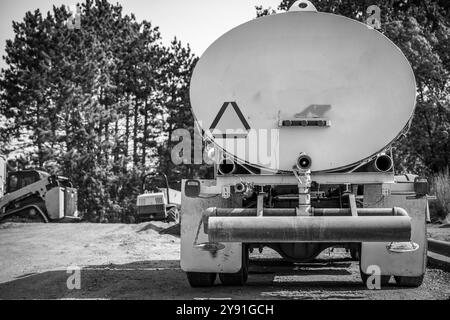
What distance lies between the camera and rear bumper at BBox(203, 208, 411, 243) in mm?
6188

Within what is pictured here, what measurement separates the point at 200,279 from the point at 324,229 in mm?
1955

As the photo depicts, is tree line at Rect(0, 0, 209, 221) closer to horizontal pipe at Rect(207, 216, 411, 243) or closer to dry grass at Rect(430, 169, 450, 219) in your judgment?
dry grass at Rect(430, 169, 450, 219)

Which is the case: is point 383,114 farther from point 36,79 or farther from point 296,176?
point 36,79

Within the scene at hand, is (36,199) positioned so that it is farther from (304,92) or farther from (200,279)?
(304,92)

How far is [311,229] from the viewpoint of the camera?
6.21m

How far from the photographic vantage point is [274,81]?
6.95m

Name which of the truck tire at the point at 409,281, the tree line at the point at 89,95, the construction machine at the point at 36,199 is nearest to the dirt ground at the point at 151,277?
the truck tire at the point at 409,281

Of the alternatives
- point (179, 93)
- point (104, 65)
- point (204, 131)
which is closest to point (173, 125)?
point (179, 93)

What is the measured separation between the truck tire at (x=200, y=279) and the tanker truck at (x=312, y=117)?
450 millimetres

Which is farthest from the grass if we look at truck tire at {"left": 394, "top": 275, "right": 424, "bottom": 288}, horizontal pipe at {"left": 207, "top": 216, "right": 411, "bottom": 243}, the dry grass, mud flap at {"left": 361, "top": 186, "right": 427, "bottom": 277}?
horizontal pipe at {"left": 207, "top": 216, "right": 411, "bottom": 243}

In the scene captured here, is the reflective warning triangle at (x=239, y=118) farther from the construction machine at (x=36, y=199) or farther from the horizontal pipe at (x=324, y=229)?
the construction machine at (x=36, y=199)

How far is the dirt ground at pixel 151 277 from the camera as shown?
703cm

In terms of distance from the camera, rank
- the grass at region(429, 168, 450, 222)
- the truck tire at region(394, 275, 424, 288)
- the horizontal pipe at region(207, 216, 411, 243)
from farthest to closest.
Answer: the grass at region(429, 168, 450, 222) → the truck tire at region(394, 275, 424, 288) → the horizontal pipe at region(207, 216, 411, 243)

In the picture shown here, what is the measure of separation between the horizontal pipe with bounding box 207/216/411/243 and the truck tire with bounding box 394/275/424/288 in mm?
1200
